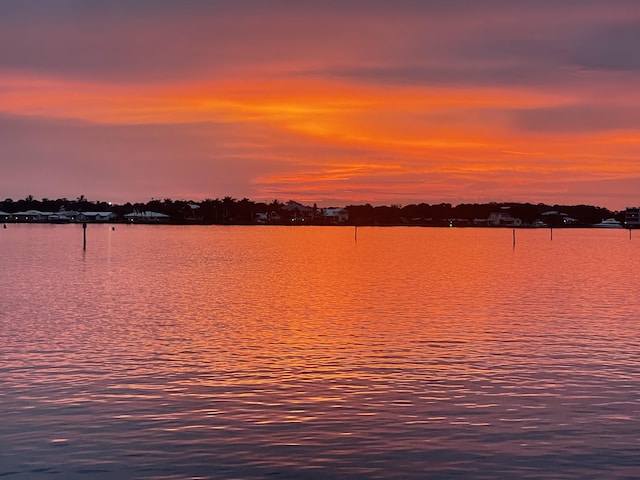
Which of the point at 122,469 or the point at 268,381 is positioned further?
the point at 268,381

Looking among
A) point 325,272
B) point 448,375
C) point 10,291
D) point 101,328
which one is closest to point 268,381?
point 448,375

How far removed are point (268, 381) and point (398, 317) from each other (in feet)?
81.5

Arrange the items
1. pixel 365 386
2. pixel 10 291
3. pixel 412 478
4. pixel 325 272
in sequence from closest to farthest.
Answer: pixel 412 478
pixel 365 386
pixel 10 291
pixel 325 272

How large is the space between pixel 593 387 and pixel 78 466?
19.8 m

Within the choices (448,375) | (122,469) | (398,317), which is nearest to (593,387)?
(448,375)

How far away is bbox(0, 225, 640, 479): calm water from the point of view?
22500 mm

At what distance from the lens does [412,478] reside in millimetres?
20984

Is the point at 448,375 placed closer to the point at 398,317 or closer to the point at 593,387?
the point at 593,387

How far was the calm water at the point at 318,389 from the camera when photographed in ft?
73.8

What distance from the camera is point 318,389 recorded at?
31297mm

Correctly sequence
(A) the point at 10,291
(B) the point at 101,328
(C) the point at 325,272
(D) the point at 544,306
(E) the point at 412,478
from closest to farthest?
(E) the point at 412,478 < (B) the point at 101,328 < (D) the point at 544,306 < (A) the point at 10,291 < (C) the point at 325,272

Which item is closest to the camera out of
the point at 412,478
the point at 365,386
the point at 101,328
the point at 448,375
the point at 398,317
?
the point at 412,478

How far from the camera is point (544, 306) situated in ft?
218

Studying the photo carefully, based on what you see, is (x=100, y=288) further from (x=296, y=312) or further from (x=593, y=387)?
(x=593, y=387)
